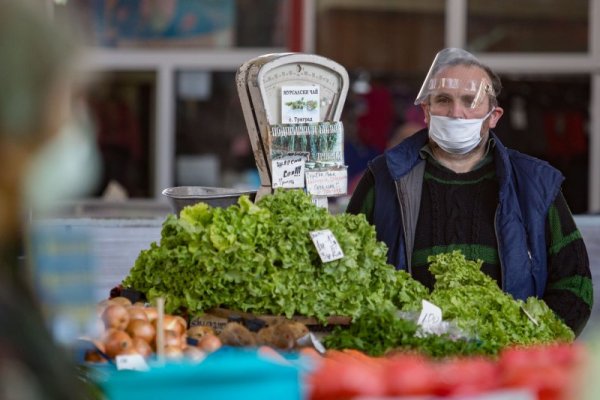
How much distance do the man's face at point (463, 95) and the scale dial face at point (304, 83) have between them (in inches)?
18.1

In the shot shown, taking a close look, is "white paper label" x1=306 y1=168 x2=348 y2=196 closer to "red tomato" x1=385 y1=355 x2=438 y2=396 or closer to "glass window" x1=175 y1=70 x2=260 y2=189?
"red tomato" x1=385 y1=355 x2=438 y2=396

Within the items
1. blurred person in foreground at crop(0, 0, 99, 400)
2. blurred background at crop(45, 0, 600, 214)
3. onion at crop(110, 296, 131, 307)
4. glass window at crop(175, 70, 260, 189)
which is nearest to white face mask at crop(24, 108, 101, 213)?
blurred person in foreground at crop(0, 0, 99, 400)

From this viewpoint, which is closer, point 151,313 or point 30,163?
point 30,163

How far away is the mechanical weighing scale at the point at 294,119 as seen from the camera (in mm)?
4746

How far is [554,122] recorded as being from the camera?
33.5 ft

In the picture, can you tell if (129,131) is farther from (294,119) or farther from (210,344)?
(210,344)

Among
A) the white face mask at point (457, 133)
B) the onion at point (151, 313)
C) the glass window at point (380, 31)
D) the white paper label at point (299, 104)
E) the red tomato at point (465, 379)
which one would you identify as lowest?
the onion at point (151, 313)

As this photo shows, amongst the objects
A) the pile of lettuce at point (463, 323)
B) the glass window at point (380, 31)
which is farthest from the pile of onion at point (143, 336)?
the glass window at point (380, 31)

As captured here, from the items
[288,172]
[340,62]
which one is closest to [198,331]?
[288,172]

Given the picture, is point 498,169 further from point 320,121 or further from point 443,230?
point 320,121

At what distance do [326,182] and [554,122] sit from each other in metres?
5.76

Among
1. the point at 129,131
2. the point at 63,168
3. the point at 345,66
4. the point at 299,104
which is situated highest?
the point at 345,66

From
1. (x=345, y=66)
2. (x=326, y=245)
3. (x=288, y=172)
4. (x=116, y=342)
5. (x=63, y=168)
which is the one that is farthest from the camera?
(x=345, y=66)

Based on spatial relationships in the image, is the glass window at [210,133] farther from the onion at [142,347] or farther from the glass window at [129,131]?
the onion at [142,347]
